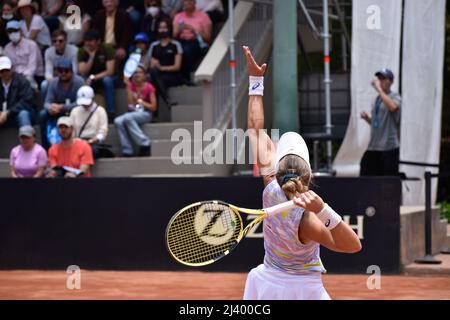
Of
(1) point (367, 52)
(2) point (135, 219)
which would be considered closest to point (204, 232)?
(2) point (135, 219)

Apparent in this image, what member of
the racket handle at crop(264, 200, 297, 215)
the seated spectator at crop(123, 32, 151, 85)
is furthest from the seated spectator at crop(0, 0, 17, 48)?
the racket handle at crop(264, 200, 297, 215)

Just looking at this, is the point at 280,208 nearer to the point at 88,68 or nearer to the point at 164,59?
the point at 164,59

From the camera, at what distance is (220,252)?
537 centimetres

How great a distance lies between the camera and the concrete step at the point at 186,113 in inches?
611

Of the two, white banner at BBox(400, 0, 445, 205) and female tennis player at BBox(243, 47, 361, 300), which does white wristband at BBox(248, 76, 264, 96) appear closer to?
female tennis player at BBox(243, 47, 361, 300)

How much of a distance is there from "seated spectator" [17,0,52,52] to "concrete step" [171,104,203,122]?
2421 mm

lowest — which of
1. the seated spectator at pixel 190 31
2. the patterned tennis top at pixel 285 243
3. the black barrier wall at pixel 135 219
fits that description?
the black barrier wall at pixel 135 219

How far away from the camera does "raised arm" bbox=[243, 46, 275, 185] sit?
562cm

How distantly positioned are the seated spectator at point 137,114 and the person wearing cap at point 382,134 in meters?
3.34

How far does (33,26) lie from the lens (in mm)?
16484

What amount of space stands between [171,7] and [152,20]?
73cm

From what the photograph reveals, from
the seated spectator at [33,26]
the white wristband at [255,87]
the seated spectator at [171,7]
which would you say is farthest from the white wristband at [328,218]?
the seated spectator at [33,26]

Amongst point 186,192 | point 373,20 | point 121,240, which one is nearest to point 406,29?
point 373,20

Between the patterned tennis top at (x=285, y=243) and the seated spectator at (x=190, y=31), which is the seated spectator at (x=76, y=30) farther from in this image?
the patterned tennis top at (x=285, y=243)
